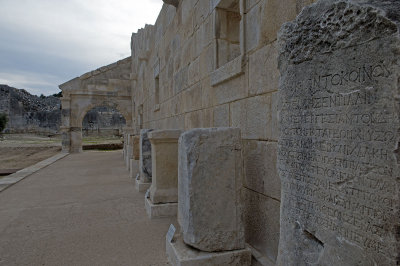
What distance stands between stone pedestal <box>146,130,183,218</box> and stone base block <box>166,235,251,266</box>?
1316 mm

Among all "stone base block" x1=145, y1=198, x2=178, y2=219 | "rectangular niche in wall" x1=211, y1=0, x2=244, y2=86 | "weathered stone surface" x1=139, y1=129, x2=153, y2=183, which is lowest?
"stone base block" x1=145, y1=198, x2=178, y2=219

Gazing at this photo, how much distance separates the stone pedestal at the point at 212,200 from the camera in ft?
6.83

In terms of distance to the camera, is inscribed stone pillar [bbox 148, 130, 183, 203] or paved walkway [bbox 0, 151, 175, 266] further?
inscribed stone pillar [bbox 148, 130, 183, 203]

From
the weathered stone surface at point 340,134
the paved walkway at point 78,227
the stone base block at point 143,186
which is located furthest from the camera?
the stone base block at point 143,186

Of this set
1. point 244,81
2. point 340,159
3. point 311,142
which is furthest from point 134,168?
point 340,159

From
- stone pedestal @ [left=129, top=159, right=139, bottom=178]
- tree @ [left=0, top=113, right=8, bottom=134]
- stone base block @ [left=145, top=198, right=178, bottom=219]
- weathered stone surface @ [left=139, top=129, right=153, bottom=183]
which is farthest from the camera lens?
tree @ [left=0, top=113, right=8, bottom=134]

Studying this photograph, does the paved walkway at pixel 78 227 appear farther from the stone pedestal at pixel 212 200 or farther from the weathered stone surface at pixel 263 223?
the weathered stone surface at pixel 263 223

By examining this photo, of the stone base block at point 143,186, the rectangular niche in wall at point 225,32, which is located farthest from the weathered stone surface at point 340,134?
the stone base block at point 143,186

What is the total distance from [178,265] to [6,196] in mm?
4231

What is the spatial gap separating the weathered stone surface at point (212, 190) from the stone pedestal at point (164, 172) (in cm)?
133

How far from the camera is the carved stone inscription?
0.97 metres

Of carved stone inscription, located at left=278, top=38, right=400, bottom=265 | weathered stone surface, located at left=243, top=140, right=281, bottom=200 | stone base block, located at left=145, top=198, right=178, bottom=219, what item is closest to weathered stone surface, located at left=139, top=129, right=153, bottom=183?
stone base block, located at left=145, top=198, right=178, bottom=219

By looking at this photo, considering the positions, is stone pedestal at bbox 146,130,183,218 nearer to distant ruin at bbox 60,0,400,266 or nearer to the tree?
distant ruin at bbox 60,0,400,266

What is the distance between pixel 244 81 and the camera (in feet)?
8.53
